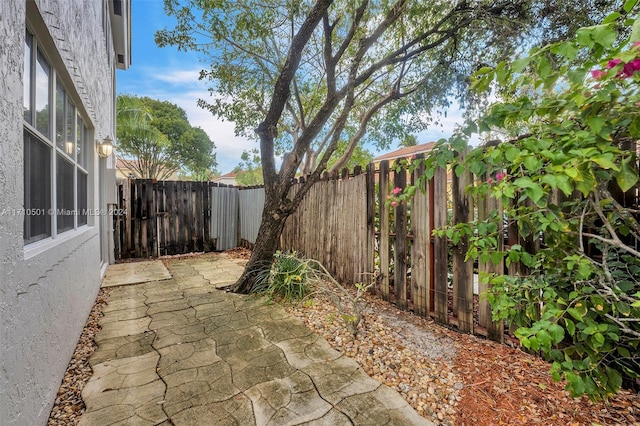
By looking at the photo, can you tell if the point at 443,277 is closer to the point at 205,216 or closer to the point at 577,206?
the point at 577,206

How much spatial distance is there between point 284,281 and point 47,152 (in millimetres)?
2627

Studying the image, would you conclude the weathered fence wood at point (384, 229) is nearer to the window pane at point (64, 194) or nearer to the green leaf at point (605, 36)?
the green leaf at point (605, 36)

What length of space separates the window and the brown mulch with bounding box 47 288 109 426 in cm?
105

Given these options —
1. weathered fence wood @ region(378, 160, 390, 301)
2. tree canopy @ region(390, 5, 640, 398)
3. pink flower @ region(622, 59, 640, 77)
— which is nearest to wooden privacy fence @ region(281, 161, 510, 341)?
weathered fence wood @ region(378, 160, 390, 301)

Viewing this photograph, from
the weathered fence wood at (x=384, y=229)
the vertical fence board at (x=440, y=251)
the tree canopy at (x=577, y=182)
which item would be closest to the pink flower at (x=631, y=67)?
the tree canopy at (x=577, y=182)

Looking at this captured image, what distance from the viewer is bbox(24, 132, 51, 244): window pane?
64.9 inches

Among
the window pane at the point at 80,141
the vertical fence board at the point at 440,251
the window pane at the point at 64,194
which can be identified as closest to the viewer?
the window pane at the point at 64,194

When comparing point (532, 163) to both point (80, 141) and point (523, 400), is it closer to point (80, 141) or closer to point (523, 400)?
point (523, 400)

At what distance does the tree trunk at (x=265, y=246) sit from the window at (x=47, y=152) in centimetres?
203

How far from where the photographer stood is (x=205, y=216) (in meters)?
7.48

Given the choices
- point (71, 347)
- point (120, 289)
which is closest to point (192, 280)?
point (120, 289)

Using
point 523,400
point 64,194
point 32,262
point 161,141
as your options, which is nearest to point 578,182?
point 523,400

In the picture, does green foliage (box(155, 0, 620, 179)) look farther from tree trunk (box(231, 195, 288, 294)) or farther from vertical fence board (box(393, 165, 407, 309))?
vertical fence board (box(393, 165, 407, 309))

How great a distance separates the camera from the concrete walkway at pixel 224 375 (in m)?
1.67
